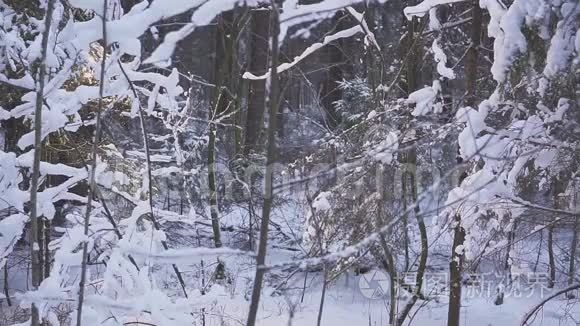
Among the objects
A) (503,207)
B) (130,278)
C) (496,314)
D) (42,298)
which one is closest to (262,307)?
(496,314)

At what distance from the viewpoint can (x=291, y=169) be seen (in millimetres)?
7297

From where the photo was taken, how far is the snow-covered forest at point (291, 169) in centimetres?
170

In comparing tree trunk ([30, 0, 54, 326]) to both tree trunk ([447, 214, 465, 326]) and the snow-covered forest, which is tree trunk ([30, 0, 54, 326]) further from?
tree trunk ([447, 214, 465, 326])

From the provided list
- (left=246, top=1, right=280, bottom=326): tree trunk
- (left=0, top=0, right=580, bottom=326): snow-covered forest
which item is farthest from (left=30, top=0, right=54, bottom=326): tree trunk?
(left=246, top=1, right=280, bottom=326): tree trunk

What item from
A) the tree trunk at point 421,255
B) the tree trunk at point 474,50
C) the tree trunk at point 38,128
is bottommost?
the tree trunk at point 421,255

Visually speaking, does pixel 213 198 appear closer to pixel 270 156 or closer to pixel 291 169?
pixel 291 169

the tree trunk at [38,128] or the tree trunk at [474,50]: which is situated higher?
the tree trunk at [474,50]

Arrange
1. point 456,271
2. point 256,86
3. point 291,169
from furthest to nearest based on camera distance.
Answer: point 256,86
point 291,169
point 456,271

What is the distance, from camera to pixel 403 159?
681cm

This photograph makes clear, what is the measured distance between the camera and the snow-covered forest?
170cm

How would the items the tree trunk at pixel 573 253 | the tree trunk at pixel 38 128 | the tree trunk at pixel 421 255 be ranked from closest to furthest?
1. the tree trunk at pixel 38 128
2. the tree trunk at pixel 573 253
3. the tree trunk at pixel 421 255

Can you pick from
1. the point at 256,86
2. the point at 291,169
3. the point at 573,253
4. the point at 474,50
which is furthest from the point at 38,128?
the point at 256,86

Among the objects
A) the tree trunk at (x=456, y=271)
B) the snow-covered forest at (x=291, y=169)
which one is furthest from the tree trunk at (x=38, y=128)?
the tree trunk at (x=456, y=271)

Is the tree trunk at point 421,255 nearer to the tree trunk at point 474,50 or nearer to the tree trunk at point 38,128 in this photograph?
the tree trunk at point 474,50
